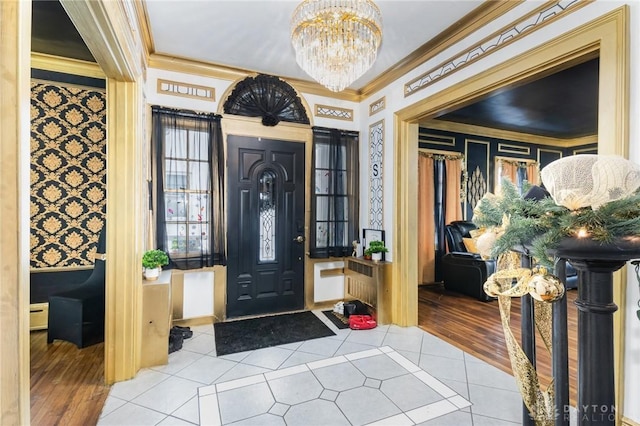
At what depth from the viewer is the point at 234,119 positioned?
12.3ft

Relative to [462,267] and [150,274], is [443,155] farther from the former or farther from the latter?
[150,274]

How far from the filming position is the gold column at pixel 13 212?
0.79 meters

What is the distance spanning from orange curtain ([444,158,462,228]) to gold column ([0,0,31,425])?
5.76m

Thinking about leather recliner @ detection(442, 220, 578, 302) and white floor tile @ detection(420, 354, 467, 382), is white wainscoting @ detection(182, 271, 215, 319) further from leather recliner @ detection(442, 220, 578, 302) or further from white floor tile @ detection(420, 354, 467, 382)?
leather recliner @ detection(442, 220, 578, 302)

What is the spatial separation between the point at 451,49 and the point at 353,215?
7.28ft

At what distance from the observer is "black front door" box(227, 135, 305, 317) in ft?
12.4

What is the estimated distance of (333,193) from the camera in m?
4.16

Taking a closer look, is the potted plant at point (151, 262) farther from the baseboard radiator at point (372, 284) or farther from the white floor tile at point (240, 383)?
the baseboard radiator at point (372, 284)

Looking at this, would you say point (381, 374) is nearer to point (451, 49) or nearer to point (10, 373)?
point (10, 373)

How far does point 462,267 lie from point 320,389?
11.4ft

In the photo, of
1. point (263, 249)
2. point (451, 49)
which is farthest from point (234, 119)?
point (451, 49)

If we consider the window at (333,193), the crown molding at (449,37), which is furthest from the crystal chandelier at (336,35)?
the window at (333,193)

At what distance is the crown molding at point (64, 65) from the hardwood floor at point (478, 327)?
4.78 metres

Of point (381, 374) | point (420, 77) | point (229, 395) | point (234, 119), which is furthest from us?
point (234, 119)
